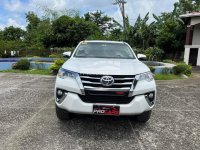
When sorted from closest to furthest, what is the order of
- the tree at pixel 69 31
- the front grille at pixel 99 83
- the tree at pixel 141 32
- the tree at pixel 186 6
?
the front grille at pixel 99 83 → the tree at pixel 141 32 → the tree at pixel 186 6 → the tree at pixel 69 31

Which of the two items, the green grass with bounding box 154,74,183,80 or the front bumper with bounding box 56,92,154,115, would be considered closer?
the front bumper with bounding box 56,92,154,115

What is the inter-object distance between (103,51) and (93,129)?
6.33ft

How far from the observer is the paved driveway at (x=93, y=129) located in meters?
3.60

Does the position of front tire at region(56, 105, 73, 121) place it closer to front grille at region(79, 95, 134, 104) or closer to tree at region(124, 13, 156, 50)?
front grille at region(79, 95, 134, 104)

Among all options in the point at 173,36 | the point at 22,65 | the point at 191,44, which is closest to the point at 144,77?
the point at 22,65

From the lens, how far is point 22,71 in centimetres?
1264

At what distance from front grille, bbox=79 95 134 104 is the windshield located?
1.56 metres

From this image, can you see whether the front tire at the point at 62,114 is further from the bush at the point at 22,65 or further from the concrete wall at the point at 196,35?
the concrete wall at the point at 196,35

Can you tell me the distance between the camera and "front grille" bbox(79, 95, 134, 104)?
3715 mm

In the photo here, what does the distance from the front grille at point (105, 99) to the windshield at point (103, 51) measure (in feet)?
5.11

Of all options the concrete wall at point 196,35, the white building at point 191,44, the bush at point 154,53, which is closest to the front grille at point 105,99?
the white building at point 191,44

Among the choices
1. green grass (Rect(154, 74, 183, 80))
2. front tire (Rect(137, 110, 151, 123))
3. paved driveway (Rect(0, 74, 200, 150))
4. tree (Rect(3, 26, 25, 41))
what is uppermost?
tree (Rect(3, 26, 25, 41))

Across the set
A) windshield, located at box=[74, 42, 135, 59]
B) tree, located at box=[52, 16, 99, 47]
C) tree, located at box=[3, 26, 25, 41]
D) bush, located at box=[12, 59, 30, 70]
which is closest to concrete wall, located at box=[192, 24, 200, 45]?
tree, located at box=[52, 16, 99, 47]

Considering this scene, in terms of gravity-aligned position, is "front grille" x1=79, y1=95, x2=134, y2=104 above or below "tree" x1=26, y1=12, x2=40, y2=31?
below
